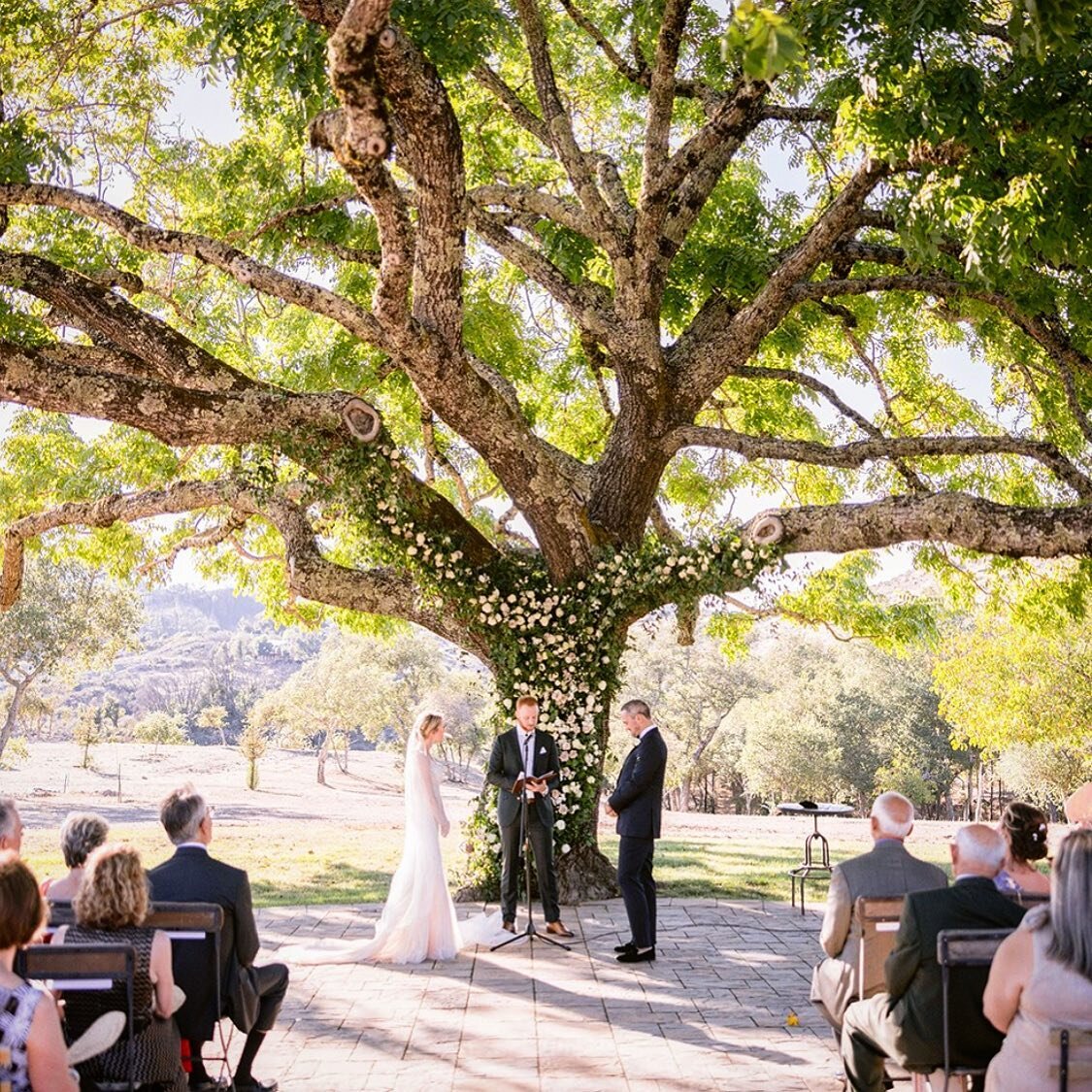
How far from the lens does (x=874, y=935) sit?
5.01 meters

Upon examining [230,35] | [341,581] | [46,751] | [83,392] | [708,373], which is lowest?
[46,751]

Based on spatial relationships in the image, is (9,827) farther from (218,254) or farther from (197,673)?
(197,673)

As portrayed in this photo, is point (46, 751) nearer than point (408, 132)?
No

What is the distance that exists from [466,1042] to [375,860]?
34.7ft

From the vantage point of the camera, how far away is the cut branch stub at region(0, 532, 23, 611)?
13.5 m

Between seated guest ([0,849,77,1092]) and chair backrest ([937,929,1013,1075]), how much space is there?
110 inches

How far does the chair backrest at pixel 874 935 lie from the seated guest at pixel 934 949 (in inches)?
16.1

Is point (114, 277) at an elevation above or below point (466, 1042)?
above

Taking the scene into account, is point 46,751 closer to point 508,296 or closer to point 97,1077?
point 508,296

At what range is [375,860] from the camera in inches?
659

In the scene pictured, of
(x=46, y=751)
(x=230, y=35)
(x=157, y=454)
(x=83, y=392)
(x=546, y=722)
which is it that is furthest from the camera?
(x=46, y=751)

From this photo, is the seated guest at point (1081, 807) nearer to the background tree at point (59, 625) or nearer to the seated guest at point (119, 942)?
the seated guest at point (119, 942)

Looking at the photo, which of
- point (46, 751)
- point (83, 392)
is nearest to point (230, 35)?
point (83, 392)

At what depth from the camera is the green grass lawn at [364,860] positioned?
12.5m
